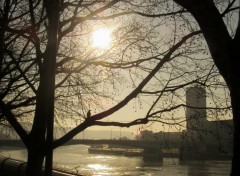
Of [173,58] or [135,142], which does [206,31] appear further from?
[135,142]

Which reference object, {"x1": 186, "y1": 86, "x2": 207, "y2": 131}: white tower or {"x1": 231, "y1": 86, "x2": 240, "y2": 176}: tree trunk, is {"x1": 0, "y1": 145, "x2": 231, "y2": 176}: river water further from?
{"x1": 231, "y1": 86, "x2": 240, "y2": 176}: tree trunk

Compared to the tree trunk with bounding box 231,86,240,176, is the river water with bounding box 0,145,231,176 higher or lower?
lower

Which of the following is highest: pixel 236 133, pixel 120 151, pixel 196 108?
pixel 196 108

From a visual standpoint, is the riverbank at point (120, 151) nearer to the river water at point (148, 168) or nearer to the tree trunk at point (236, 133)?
the river water at point (148, 168)

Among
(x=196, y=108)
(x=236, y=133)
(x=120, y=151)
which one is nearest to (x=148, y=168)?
(x=120, y=151)

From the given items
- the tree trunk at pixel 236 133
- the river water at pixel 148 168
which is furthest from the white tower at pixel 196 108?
the river water at pixel 148 168

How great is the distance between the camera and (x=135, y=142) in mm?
102875

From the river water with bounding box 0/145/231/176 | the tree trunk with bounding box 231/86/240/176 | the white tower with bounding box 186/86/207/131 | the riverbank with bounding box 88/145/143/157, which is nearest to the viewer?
the tree trunk with bounding box 231/86/240/176

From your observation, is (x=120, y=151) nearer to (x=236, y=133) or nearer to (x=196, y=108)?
(x=196, y=108)

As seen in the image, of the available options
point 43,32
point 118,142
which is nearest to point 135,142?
point 118,142

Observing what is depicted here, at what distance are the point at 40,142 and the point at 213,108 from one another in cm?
300

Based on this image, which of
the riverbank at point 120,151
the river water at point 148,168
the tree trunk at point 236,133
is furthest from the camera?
the riverbank at point 120,151

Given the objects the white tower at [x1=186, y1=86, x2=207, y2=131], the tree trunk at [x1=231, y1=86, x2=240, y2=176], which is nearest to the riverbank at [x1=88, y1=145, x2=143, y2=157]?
the white tower at [x1=186, y1=86, x2=207, y2=131]

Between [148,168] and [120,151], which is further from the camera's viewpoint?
[120,151]
